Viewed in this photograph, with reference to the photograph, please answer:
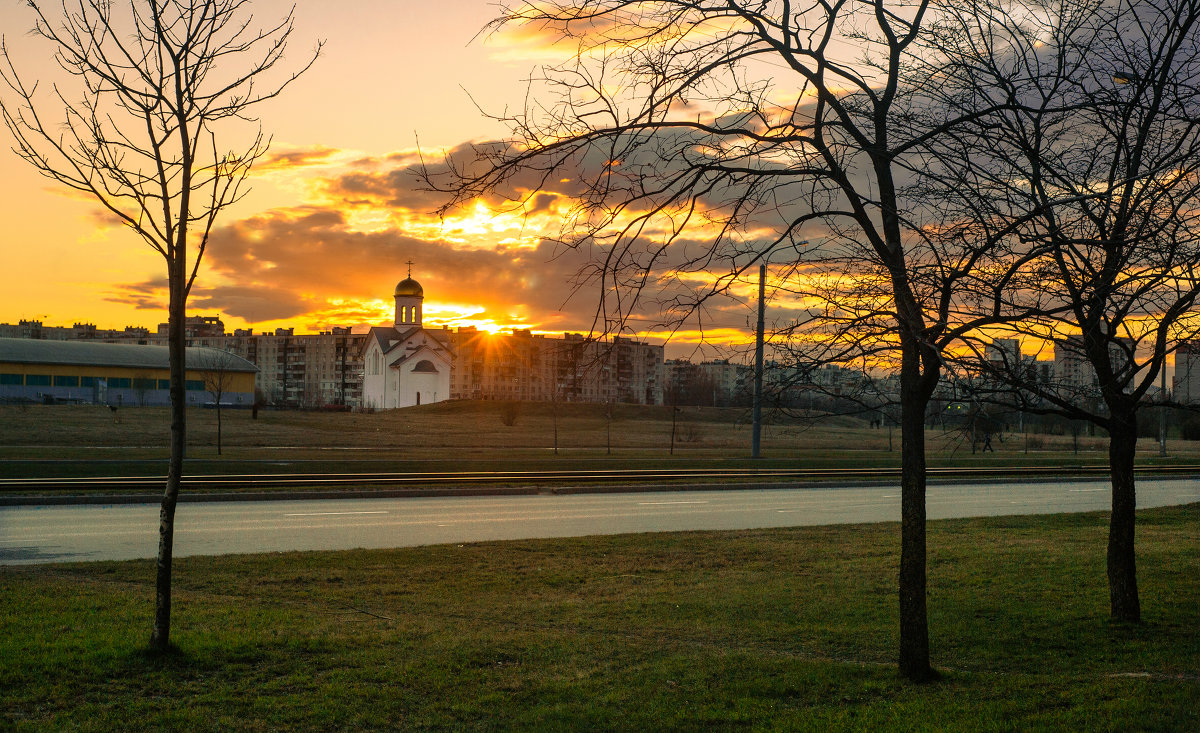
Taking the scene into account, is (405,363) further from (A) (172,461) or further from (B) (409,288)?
(A) (172,461)

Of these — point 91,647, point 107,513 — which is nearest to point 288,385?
point 107,513

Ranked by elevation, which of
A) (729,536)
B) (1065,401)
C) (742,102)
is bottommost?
(729,536)

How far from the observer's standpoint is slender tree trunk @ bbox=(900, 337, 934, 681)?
277 inches

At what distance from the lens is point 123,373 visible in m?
90.4

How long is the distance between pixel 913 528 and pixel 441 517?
13183 millimetres

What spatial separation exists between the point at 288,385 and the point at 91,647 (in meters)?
192

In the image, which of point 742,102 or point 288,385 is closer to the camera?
point 742,102

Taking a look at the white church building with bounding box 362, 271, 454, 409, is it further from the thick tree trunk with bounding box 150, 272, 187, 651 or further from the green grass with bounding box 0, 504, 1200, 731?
the thick tree trunk with bounding box 150, 272, 187, 651

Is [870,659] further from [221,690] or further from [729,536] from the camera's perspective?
[729,536]

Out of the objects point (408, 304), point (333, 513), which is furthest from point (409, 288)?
point (333, 513)

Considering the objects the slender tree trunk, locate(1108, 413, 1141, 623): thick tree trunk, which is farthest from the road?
the slender tree trunk

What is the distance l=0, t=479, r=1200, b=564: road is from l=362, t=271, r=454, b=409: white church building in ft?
253

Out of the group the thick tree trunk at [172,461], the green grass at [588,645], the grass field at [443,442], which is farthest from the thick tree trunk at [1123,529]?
the grass field at [443,442]

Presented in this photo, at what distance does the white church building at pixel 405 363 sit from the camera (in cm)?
10169
